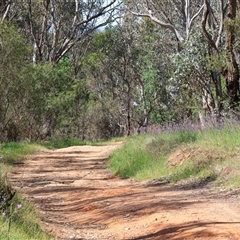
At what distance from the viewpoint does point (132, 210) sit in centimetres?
816

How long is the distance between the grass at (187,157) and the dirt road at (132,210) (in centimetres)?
52

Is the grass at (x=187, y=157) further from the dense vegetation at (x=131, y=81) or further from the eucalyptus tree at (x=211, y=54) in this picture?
the eucalyptus tree at (x=211, y=54)

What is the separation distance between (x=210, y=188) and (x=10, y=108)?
1653 centimetres

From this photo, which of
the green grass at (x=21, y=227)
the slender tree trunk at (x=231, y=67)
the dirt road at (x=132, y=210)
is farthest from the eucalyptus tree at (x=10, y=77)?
the green grass at (x=21, y=227)

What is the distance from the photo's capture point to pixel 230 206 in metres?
7.79

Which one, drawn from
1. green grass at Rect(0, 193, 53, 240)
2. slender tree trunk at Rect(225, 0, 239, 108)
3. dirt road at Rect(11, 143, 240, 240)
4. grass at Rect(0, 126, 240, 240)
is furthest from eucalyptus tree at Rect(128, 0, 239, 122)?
green grass at Rect(0, 193, 53, 240)

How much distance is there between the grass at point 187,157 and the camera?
10758mm

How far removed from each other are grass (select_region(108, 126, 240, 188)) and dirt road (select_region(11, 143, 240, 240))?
20.4 inches

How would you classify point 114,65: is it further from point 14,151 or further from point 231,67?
point 231,67

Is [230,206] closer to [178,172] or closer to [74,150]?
[178,172]

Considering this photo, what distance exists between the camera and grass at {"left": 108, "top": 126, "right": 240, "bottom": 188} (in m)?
10.8

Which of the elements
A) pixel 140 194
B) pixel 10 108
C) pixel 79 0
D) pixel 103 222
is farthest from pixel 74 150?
pixel 103 222

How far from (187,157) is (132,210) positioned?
4342mm

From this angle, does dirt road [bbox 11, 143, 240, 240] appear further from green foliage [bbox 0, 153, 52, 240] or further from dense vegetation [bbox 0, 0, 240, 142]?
dense vegetation [bbox 0, 0, 240, 142]
